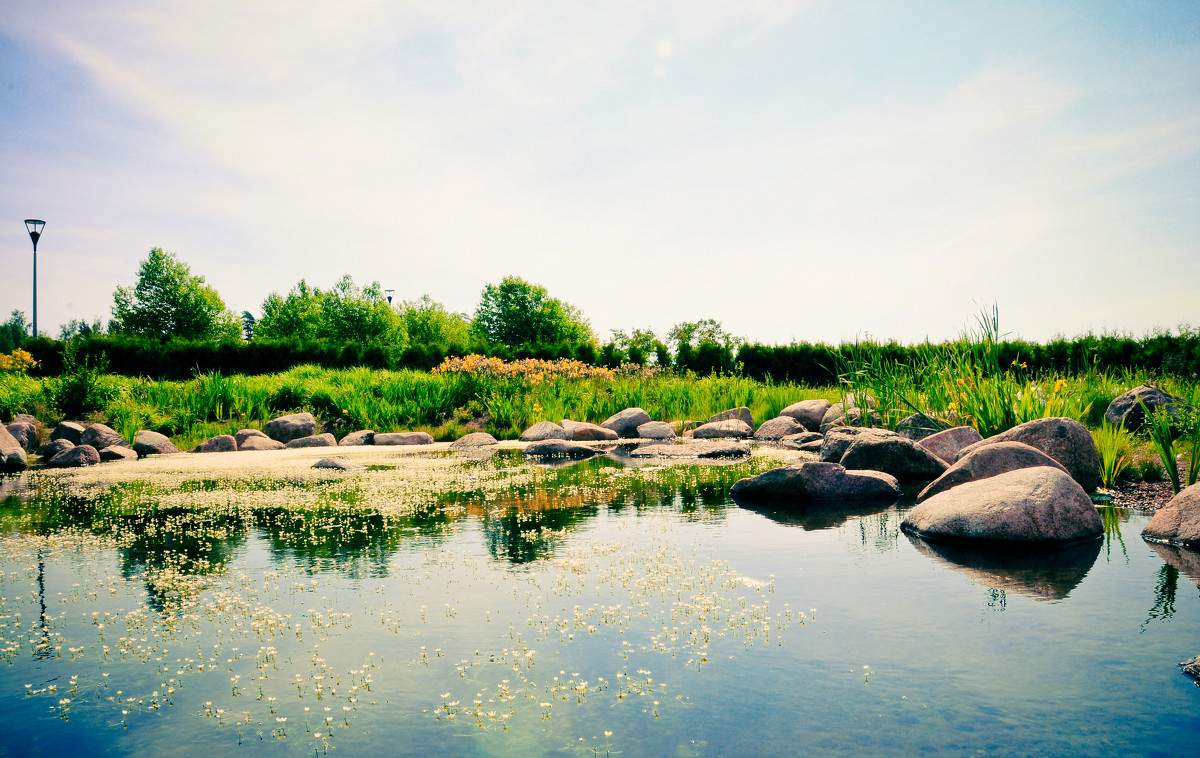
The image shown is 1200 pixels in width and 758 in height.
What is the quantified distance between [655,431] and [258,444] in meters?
8.49

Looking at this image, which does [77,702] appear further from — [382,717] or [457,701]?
[457,701]

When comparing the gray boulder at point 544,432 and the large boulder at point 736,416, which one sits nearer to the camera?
the gray boulder at point 544,432

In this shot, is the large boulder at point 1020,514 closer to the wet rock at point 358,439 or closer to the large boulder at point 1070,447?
the large boulder at point 1070,447

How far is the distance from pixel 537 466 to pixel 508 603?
7.27 m

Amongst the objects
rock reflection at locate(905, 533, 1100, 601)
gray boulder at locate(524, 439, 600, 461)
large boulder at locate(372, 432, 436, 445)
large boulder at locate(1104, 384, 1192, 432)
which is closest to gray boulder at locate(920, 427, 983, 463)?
large boulder at locate(1104, 384, 1192, 432)

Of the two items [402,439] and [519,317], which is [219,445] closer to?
[402,439]

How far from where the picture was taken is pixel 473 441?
15492 mm

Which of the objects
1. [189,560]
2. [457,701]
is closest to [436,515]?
[189,560]

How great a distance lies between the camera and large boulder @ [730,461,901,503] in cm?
802

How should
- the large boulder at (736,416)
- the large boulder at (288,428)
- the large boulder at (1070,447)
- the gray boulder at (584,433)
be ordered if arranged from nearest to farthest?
1. the large boulder at (1070,447)
2. the gray boulder at (584,433)
3. the large boulder at (288,428)
4. the large boulder at (736,416)

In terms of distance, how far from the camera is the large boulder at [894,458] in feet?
30.0

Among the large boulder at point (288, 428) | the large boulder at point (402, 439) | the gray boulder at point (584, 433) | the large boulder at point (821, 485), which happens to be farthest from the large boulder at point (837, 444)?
the large boulder at point (288, 428)

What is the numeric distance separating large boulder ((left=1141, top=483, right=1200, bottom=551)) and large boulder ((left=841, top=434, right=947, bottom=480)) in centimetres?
327

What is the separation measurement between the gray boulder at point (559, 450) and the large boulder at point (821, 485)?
5649 mm
